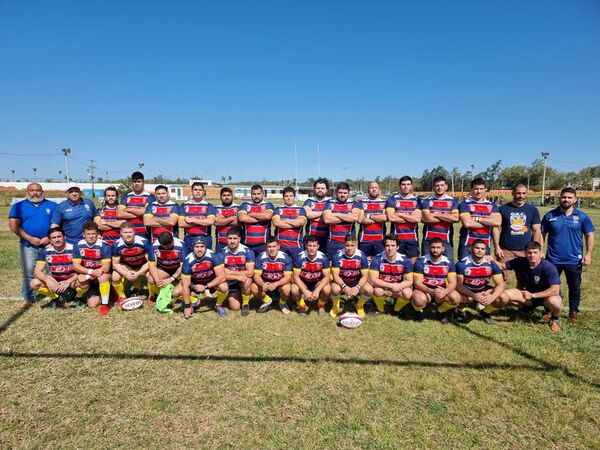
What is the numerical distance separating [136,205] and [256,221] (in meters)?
2.29

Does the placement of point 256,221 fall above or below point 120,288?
above

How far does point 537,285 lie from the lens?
5.26 metres

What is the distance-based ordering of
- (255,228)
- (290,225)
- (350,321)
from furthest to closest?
(255,228)
(290,225)
(350,321)

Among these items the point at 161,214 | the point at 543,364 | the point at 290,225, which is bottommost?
the point at 543,364

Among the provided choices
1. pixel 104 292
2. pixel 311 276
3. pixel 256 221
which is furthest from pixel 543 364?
pixel 104 292

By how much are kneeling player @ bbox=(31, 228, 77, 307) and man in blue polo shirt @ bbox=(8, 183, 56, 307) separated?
0.44ft

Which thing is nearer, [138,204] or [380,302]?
[380,302]

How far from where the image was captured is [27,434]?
2.87m

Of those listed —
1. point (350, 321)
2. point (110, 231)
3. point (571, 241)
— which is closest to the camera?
point (350, 321)

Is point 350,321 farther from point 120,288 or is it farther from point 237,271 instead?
point 120,288

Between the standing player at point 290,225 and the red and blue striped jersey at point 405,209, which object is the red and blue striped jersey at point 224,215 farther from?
the red and blue striped jersey at point 405,209

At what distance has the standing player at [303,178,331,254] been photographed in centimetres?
625

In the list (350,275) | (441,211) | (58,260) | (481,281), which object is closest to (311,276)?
(350,275)

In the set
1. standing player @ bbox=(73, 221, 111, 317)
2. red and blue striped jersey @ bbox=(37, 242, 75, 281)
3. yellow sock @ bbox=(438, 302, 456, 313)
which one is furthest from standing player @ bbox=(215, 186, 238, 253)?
yellow sock @ bbox=(438, 302, 456, 313)
